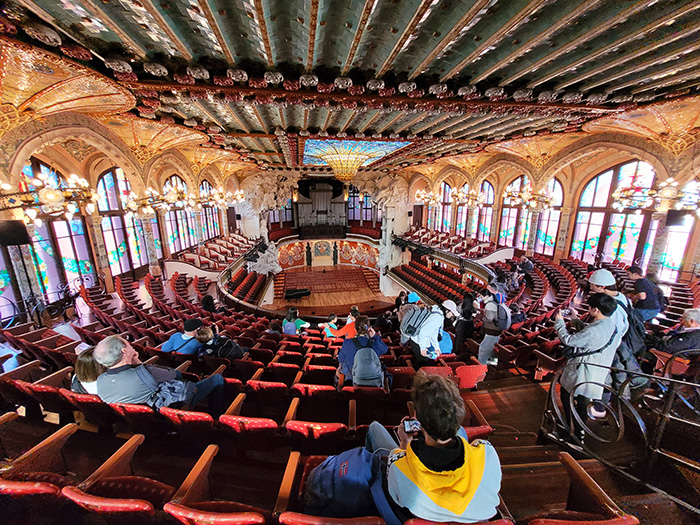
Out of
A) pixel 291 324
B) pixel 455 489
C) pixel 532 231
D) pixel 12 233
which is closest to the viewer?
pixel 455 489

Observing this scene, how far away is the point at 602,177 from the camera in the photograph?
1282 cm

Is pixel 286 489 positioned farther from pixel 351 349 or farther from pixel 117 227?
pixel 117 227

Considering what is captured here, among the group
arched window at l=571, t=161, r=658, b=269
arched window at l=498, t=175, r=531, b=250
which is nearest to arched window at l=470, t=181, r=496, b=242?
arched window at l=498, t=175, r=531, b=250

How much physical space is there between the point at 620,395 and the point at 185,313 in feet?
26.9

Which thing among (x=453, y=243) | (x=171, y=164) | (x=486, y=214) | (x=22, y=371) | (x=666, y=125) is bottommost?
(x=453, y=243)

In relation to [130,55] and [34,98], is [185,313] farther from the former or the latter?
[130,55]

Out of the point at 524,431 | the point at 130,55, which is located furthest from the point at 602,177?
the point at 130,55

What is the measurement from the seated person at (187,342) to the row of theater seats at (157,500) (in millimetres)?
1624

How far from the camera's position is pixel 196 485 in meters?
1.57

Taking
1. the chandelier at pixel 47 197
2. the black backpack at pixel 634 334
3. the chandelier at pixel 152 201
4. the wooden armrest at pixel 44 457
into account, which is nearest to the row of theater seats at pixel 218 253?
the chandelier at pixel 152 201

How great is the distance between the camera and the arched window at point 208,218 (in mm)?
18375

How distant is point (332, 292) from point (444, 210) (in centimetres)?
1289

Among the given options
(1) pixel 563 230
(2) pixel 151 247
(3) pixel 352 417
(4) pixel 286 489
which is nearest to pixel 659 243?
(1) pixel 563 230

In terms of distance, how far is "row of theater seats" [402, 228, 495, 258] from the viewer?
51.1 ft
